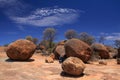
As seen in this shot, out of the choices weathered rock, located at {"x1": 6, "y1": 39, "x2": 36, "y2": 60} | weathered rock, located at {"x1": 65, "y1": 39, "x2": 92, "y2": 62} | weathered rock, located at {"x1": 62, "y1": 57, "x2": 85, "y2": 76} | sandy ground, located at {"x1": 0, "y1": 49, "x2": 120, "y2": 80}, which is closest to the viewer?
sandy ground, located at {"x1": 0, "y1": 49, "x2": 120, "y2": 80}

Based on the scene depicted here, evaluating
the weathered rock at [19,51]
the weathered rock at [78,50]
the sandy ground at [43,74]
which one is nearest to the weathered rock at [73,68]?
the sandy ground at [43,74]

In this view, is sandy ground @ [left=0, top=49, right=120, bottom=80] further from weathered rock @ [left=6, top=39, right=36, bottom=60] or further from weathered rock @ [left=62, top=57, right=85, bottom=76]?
weathered rock @ [left=6, top=39, right=36, bottom=60]

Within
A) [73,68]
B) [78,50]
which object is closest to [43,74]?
[73,68]

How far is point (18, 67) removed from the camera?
53.9 feet

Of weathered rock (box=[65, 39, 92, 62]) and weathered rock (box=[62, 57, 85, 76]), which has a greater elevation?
weathered rock (box=[65, 39, 92, 62])

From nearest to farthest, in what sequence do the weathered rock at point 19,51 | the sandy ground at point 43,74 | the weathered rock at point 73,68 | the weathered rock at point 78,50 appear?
the sandy ground at point 43,74, the weathered rock at point 73,68, the weathered rock at point 19,51, the weathered rock at point 78,50

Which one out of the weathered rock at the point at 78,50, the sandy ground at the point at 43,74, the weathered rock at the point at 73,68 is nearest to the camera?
the sandy ground at the point at 43,74

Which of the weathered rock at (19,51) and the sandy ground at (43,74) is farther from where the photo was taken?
the weathered rock at (19,51)

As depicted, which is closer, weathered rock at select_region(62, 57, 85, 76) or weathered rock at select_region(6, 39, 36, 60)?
weathered rock at select_region(62, 57, 85, 76)

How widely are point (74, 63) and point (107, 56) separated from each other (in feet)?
50.8

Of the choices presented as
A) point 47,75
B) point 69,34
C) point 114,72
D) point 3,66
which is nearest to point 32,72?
point 47,75

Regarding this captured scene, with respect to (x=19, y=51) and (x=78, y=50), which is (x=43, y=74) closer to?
(x=19, y=51)

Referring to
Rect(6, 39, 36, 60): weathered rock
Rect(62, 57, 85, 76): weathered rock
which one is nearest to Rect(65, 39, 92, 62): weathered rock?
Rect(6, 39, 36, 60): weathered rock

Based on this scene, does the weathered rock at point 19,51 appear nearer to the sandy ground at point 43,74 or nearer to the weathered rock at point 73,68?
the sandy ground at point 43,74
